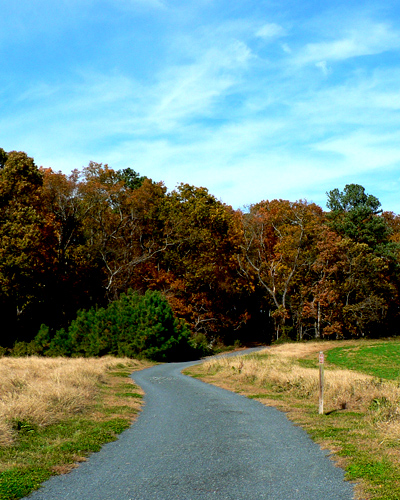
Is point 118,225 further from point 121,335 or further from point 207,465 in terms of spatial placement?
point 207,465

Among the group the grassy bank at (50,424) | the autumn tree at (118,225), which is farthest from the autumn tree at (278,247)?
the grassy bank at (50,424)

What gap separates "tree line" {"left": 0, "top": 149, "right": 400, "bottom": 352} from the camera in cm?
4603

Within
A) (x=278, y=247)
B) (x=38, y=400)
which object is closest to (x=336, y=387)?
(x=38, y=400)

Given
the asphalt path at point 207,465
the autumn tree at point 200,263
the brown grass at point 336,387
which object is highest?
the autumn tree at point 200,263

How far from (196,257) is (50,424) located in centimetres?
4746

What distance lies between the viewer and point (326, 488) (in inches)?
291

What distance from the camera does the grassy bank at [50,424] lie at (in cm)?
825

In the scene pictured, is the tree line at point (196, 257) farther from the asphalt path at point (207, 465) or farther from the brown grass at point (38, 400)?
the asphalt path at point (207, 465)

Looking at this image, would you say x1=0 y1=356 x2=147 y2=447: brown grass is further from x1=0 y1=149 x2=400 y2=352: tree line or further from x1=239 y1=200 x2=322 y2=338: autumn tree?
x1=239 y1=200 x2=322 y2=338: autumn tree

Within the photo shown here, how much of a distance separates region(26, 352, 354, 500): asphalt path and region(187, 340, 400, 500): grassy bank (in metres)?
0.37

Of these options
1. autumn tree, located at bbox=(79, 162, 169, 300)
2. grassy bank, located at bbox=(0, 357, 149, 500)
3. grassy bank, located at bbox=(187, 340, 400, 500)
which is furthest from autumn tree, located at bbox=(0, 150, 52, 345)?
grassy bank, located at bbox=(0, 357, 149, 500)

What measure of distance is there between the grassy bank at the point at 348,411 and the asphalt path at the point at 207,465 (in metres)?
0.37

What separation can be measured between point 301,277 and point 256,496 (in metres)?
56.6

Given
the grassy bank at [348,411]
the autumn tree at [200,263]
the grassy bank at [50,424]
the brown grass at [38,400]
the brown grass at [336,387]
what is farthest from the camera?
the autumn tree at [200,263]
